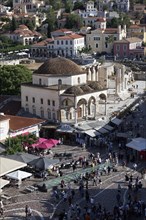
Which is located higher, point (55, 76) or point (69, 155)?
point (55, 76)

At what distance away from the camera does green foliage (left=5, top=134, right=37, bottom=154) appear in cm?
3206

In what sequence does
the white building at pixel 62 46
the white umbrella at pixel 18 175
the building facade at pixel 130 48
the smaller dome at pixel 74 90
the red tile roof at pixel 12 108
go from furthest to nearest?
the white building at pixel 62 46 < the building facade at pixel 130 48 < the red tile roof at pixel 12 108 < the smaller dome at pixel 74 90 < the white umbrella at pixel 18 175

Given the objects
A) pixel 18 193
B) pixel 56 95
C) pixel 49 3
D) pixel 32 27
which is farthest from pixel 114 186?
pixel 49 3

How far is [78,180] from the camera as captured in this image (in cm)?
2848

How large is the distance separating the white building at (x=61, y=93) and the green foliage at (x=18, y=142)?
622 cm

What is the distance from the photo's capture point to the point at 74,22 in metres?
113

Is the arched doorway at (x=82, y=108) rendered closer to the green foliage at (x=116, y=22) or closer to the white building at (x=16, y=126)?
the white building at (x=16, y=126)

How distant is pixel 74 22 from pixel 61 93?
242 feet

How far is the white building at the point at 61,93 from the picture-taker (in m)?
41.3

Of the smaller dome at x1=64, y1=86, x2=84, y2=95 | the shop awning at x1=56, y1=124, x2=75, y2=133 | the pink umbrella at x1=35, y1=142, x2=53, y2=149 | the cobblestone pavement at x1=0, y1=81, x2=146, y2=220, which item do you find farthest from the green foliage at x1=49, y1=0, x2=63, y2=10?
the cobblestone pavement at x1=0, y1=81, x2=146, y2=220

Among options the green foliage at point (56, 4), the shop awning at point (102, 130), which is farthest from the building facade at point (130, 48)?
the shop awning at point (102, 130)

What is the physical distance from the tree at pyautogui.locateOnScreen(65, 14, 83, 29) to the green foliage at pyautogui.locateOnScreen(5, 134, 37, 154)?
79.4 metres

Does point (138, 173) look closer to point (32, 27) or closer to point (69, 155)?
point (69, 155)

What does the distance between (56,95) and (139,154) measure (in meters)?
11.0
